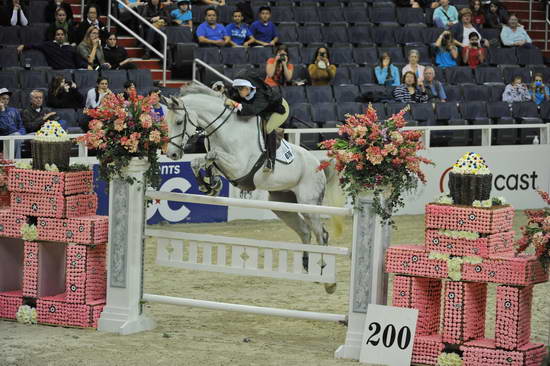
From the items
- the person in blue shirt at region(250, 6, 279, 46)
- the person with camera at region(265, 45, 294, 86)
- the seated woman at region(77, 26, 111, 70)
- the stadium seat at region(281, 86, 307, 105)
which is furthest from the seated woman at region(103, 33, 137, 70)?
the person in blue shirt at region(250, 6, 279, 46)

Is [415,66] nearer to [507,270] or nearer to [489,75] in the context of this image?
[489,75]

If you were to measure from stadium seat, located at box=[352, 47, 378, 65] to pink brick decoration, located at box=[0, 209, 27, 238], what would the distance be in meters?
11.6

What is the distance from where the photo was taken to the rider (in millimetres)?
11969

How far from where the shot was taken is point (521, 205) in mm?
18938

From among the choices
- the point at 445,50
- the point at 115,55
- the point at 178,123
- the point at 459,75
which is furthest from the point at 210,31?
the point at 178,123

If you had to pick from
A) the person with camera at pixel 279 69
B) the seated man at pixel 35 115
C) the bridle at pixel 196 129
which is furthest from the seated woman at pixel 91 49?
the bridle at pixel 196 129

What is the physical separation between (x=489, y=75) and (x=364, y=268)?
44.6 feet

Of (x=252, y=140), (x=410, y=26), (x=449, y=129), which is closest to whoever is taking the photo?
(x=252, y=140)

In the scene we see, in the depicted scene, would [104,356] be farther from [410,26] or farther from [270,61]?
[410,26]

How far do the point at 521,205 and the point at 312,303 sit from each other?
8333 millimetres

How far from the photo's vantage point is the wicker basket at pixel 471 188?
28.7ft

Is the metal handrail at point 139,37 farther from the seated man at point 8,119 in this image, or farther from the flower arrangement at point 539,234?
the flower arrangement at point 539,234

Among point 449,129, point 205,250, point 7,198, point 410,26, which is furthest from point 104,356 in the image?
point 410,26

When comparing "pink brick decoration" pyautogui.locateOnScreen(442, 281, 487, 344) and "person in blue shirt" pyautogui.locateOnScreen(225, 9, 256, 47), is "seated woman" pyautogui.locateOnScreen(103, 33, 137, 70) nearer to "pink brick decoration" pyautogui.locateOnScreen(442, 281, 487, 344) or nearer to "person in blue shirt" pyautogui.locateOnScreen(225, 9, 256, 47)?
"person in blue shirt" pyautogui.locateOnScreen(225, 9, 256, 47)
